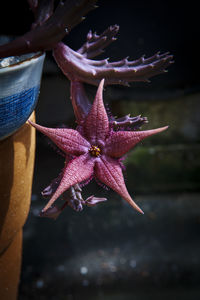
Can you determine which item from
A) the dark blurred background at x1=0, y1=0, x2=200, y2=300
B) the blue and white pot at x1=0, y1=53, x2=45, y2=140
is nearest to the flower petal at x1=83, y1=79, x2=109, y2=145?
the blue and white pot at x1=0, y1=53, x2=45, y2=140

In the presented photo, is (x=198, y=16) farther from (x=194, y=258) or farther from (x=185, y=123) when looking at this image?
(x=194, y=258)

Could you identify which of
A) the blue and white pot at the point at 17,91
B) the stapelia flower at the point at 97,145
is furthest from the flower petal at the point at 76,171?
the blue and white pot at the point at 17,91

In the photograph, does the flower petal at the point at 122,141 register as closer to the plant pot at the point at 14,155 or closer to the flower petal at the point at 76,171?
the flower petal at the point at 76,171

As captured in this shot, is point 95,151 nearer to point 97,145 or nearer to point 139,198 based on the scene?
point 97,145

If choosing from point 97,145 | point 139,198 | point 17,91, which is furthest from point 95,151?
point 139,198

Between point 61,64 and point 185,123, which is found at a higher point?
point 61,64

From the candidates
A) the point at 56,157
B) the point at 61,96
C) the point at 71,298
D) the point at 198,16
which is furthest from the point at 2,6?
the point at 71,298

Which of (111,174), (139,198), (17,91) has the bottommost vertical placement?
(139,198)
